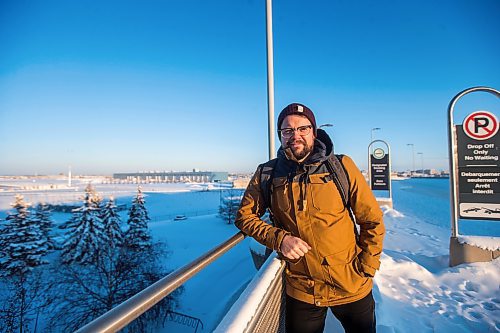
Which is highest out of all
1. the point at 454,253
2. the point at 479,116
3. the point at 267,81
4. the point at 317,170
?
the point at 267,81

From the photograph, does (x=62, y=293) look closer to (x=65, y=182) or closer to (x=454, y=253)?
(x=454, y=253)

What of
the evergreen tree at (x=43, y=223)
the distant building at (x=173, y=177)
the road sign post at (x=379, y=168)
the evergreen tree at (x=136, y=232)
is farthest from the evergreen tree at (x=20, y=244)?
the distant building at (x=173, y=177)

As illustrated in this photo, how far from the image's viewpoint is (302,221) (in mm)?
1762

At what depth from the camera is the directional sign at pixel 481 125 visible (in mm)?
4786

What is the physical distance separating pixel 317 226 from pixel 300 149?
0.51 metres

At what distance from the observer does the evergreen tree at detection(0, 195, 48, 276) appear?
73.0 feet

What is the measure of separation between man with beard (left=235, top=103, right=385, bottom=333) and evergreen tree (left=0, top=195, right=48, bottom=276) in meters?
27.4

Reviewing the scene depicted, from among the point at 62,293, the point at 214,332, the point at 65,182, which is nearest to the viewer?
the point at 214,332

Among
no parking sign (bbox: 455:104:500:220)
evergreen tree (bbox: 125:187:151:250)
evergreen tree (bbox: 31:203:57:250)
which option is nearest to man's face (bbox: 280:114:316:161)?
no parking sign (bbox: 455:104:500:220)

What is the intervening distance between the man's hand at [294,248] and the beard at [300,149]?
1.75 feet

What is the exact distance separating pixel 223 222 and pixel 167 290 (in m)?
48.1

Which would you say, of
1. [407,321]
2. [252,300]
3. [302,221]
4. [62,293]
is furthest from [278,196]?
[62,293]

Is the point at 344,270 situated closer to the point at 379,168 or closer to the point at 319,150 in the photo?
the point at 319,150

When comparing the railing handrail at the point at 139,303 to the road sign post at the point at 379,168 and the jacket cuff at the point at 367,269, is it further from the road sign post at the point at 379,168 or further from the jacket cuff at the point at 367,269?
the road sign post at the point at 379,168
